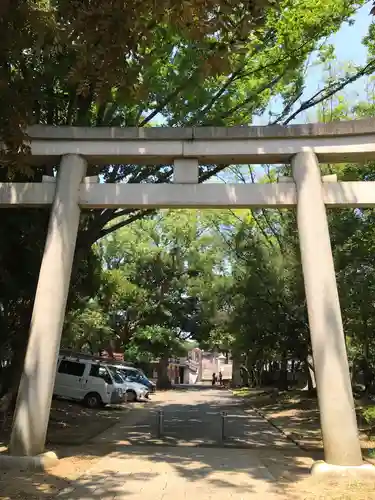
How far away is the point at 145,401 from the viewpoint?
87.8ft

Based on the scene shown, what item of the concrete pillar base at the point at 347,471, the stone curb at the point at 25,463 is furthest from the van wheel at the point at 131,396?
the concrete pillar base at the point at 347,471

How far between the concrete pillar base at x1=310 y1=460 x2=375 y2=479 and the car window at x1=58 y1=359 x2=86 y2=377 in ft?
50.4

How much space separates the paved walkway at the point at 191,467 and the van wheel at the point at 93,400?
8430 mm

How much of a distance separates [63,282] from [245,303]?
12.9m

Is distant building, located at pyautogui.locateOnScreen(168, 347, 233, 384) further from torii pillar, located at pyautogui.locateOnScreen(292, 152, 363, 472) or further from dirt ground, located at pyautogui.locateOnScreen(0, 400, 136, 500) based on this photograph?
torii pillar, located at pyautogui.locateOnScreen(292, 152, 363, 472)

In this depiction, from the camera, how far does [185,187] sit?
29.8 ft

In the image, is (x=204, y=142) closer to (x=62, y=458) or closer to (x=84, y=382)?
(x=62, y=458)

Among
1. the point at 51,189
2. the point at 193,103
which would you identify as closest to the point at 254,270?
the point at 193,103

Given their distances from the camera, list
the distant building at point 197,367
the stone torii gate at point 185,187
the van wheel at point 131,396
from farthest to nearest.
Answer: the distant building at point 197,367 → the van wheel at point 131,396 → the stone torii gate at point 185,187

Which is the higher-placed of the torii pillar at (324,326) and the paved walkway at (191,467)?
the torii pillar at (324,326)

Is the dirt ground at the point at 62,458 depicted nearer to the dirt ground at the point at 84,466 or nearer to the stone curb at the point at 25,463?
the dirt ground at the point at 84,466

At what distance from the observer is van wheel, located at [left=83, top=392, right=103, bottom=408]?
2102cm

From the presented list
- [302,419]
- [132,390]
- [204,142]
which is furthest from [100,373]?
[204,142]

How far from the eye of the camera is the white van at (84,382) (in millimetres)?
21078
